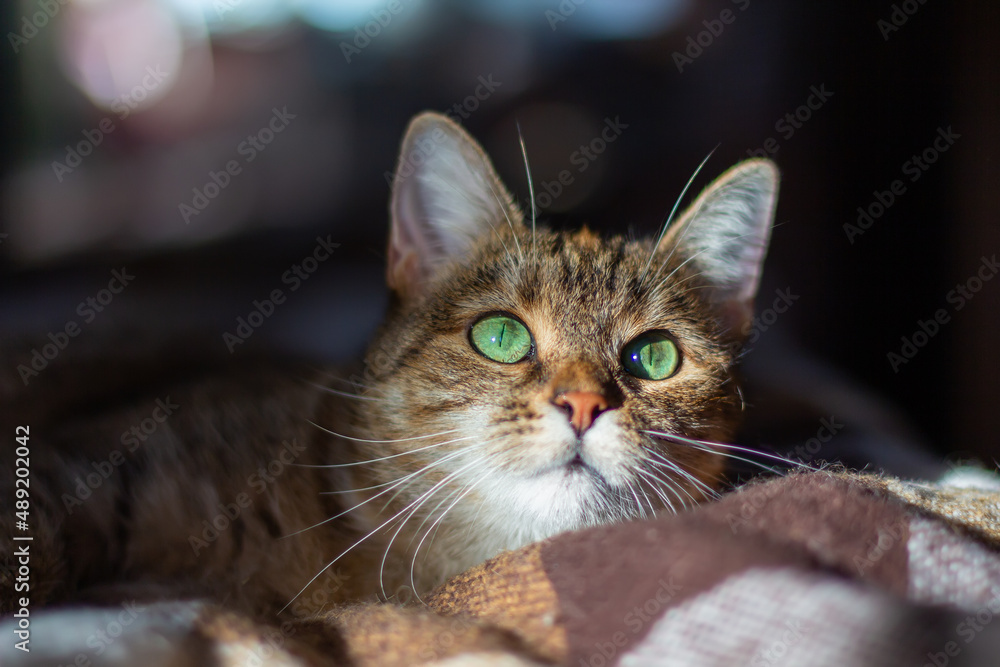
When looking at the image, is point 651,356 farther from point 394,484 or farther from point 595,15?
point 595,15

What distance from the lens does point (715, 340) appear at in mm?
1469

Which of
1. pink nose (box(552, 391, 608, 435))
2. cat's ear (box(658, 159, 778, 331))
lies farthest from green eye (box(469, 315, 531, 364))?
cat's ear (box(658, 159, 778, 331))

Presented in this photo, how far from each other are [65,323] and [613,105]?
272 cm

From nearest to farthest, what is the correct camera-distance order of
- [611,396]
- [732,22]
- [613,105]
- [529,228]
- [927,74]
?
[611,396] → [529,228] → [927,74] → [732,22] → [613,105]

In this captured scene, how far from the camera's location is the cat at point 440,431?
3.79 ft

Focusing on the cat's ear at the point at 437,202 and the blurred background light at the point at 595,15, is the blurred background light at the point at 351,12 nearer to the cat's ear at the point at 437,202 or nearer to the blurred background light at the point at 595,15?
the blurred background light at the point at 595,15

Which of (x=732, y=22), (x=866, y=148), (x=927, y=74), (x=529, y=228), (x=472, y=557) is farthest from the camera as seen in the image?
(x=732, y=22)

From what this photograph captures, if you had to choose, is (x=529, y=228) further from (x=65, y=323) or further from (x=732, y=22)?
(x=732, y=22)

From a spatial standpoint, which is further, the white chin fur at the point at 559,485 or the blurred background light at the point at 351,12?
the blurred background light at the point at 351,12

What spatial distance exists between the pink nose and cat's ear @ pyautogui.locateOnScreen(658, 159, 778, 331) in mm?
587

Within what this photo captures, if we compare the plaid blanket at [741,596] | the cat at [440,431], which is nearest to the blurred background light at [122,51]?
the cat at [440,431]

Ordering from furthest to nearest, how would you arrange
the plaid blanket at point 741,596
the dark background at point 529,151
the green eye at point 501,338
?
the dark background at point 529,151, the green eye at point 501,338, the plaid blanket at point 741,596

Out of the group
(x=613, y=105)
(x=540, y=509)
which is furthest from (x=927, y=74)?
(x=540, y=509)

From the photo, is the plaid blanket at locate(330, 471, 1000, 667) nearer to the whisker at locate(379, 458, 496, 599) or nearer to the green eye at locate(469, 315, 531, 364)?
the whisker at locate(379, 458, 496, 599)
